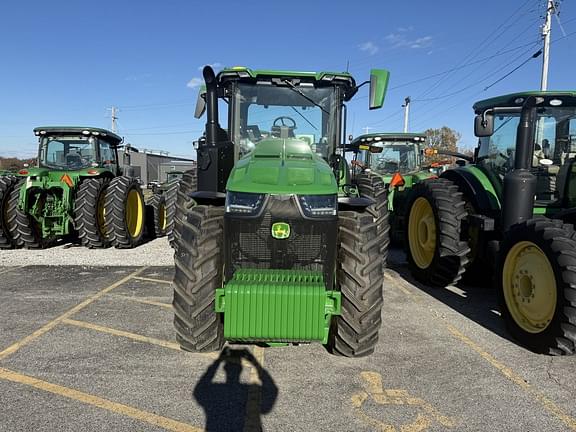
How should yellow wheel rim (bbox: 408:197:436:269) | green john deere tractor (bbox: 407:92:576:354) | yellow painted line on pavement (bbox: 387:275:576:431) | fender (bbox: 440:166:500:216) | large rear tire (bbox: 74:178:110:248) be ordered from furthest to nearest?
large rear tire (bbox: 74:178:110:248)
yellow wheel rim (bbox: 408:197:436:269)
fender (bbox: 440:166:500:216)
green john deere tractor (bbox: 407:92:576:354)
yellow painted line on pavement (bbox: 387:275:576:431)

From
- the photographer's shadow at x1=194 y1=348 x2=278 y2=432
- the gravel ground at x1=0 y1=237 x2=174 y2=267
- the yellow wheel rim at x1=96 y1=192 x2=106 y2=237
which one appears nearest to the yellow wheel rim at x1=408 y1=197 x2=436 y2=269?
the photographer's shadow at x1=194 y1=348 x2=278 y2=432

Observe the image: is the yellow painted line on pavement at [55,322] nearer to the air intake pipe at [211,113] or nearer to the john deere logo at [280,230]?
the air intake pipe at [211,113]

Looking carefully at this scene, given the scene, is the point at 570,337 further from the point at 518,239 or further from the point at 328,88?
the point at 328,88

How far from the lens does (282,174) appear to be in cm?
346

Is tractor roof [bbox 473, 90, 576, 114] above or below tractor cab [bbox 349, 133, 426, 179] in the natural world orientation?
above

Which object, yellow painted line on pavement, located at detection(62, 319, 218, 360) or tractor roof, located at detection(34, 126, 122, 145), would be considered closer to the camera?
yellow painted line on pavement, located at detection(62, 319, 218, 360)

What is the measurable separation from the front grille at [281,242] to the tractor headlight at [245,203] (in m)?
0.04

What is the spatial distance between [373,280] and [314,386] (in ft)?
3.08

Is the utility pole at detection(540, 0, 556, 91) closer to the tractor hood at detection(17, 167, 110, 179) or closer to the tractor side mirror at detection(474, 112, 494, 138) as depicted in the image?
the tractor side mirror at detection(474, 112, 494, 138)

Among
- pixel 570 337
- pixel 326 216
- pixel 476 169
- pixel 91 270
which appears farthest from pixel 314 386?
pixel 91 270

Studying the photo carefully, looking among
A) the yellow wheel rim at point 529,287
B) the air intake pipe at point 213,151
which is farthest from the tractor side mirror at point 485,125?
the air intake pipe at point 213,151

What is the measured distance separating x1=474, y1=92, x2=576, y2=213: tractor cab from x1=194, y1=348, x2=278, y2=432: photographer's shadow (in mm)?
3635

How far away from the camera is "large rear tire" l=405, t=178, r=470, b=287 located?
216 inches

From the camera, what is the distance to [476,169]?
19.6ft
